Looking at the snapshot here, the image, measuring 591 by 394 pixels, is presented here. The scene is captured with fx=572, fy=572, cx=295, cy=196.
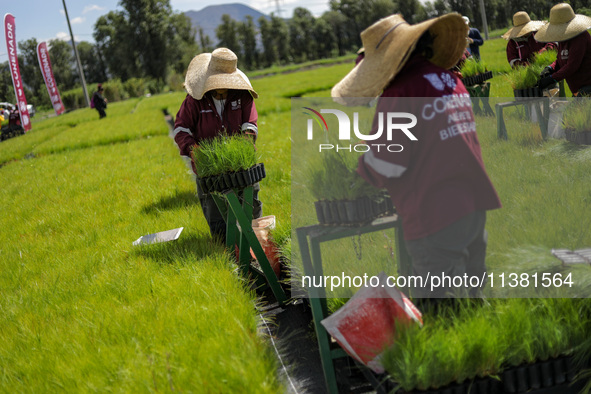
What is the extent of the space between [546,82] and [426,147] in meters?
4.33

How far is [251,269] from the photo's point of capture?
4.26 metres

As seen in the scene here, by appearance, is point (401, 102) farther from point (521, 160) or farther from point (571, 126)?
point (571, 126)

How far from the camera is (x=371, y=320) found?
7.65ft

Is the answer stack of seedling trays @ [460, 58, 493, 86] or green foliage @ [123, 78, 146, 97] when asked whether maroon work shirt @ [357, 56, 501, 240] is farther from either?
green foliage @ [123, 78, 146, 97]

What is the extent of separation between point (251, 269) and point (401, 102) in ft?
7.71

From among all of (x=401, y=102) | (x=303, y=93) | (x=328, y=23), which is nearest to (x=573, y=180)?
(x=401, y=102)

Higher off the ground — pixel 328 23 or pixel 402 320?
pixel 328 23

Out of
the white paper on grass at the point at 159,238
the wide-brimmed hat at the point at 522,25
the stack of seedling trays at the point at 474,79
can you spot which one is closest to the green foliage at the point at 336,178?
the white paper on grass at the point at 159,238

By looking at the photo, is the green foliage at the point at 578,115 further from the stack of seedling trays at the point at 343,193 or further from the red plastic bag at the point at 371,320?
the red plastic bag at the point at 371,320

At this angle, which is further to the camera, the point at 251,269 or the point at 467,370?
the point at 251,269

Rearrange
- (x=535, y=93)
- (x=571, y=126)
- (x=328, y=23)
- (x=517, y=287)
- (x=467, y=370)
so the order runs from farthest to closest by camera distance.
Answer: (x=328, y=23) < (x=535, y=93) < (x=571, y=126) < (x=517, y=287) < (x=467, y=370)

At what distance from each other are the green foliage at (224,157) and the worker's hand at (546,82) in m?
3.49

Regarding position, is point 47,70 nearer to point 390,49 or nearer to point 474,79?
point 474,79

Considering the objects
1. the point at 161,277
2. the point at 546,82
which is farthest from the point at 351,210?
the point at 546,82
